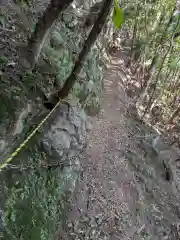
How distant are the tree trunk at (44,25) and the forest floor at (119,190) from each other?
3.37 meters

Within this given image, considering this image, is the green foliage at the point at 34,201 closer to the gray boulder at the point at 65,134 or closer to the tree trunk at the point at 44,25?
the gray boulder at the point at 65,134

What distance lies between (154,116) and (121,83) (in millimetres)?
2300

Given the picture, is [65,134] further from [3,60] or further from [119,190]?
[119,190]

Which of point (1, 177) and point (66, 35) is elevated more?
point (66, 35)

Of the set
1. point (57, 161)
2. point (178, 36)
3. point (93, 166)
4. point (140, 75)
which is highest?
point (178, 36)

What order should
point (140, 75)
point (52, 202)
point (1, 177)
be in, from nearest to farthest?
1. point (1, 177)
2. point (52, 202)
3. point (140, 75)

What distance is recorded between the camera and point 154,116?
1125cm

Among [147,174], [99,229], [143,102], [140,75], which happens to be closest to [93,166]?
[99,229]

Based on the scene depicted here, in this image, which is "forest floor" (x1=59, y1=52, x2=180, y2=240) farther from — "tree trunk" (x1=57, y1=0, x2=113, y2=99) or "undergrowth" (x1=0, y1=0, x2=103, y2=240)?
"tree trunk" (x1=57, y1=0, x2=113, y2=99)

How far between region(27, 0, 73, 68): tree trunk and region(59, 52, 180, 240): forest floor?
11.1 ft

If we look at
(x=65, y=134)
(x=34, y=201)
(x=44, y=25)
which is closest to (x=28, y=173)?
(x=34, y=201)

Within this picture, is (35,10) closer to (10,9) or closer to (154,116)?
(10,9)

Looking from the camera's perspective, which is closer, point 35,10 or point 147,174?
point 35,10

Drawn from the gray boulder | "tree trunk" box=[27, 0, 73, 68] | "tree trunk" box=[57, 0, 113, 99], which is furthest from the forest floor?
"tree trunk" box=[27, 0, 73, 68]
